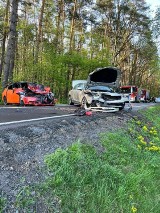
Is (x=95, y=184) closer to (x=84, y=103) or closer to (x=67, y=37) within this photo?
(x=84, y=103)

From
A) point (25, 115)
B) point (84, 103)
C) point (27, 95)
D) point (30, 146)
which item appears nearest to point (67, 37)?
point (27, 95)

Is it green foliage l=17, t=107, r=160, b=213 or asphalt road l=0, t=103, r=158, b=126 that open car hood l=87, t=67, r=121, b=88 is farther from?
green foliage l=17, t=107, r=160, b=213

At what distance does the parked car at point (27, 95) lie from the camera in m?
17.2

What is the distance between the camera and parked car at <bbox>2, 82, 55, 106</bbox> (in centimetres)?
1722

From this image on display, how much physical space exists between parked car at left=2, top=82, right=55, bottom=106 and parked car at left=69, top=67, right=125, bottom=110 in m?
1.76

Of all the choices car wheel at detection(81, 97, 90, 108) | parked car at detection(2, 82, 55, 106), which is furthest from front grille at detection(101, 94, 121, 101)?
parked car at detection(2, 82, 55, 106)

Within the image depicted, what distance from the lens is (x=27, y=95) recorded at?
56.9 ft

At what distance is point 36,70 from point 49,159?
2184 centimetres

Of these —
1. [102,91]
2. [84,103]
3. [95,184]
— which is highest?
[102,91]

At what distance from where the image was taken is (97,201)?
4.70 meters

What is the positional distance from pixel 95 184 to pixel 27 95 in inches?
502

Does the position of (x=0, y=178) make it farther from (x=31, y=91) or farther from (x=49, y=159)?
(x=31, y=91)

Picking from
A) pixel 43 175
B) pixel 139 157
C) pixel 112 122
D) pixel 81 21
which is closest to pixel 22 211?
pixel 43 175

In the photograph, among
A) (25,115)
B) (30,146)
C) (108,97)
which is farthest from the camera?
(108,97)
